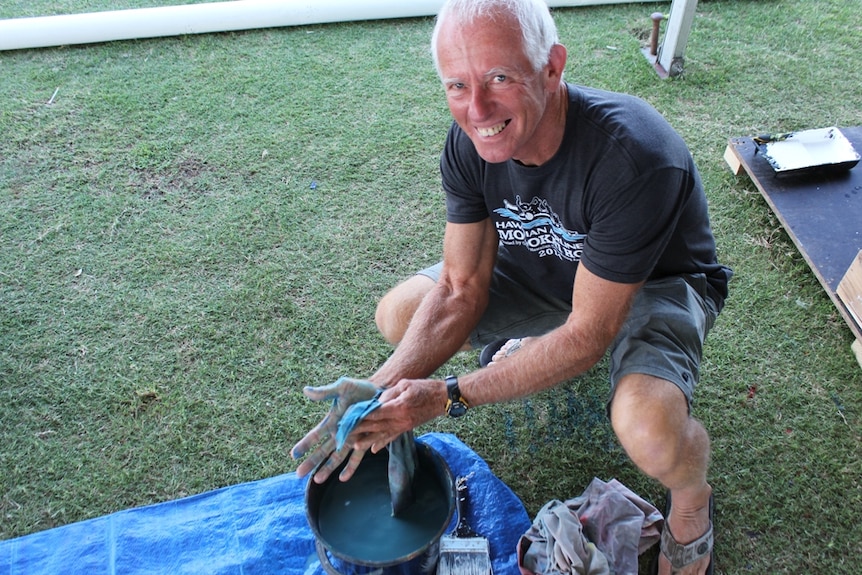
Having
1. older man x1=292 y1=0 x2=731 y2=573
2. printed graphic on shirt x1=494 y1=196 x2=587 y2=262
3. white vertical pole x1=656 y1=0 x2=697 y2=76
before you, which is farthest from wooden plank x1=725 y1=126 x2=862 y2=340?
printed graphic on shirt x1=494 y1=196 x2=587 y2=262

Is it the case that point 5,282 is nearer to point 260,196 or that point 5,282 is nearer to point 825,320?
point 260,196

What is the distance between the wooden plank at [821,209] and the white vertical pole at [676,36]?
75 cm

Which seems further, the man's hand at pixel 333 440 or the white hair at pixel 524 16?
the man's hand at pixel 333 440

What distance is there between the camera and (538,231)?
6.15 feet

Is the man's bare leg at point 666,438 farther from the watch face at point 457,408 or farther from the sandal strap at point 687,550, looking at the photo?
the watch face at point 457,408

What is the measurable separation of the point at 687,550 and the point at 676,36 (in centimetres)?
276

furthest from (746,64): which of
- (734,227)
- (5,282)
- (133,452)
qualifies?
(5,282)

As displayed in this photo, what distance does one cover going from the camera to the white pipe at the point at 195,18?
4.24 meters

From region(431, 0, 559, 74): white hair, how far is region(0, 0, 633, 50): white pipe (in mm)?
2992

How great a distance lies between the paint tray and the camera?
293 centimetres

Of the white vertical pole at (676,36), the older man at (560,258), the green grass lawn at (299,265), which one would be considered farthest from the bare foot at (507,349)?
the white vertical pole at (676,36)

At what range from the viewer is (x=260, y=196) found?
3.21 meters

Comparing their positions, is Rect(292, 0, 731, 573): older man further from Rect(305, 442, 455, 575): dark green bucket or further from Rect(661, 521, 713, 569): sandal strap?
Rect(305, 442, 455, 575): dark green bucket

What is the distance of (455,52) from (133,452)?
171 cm
